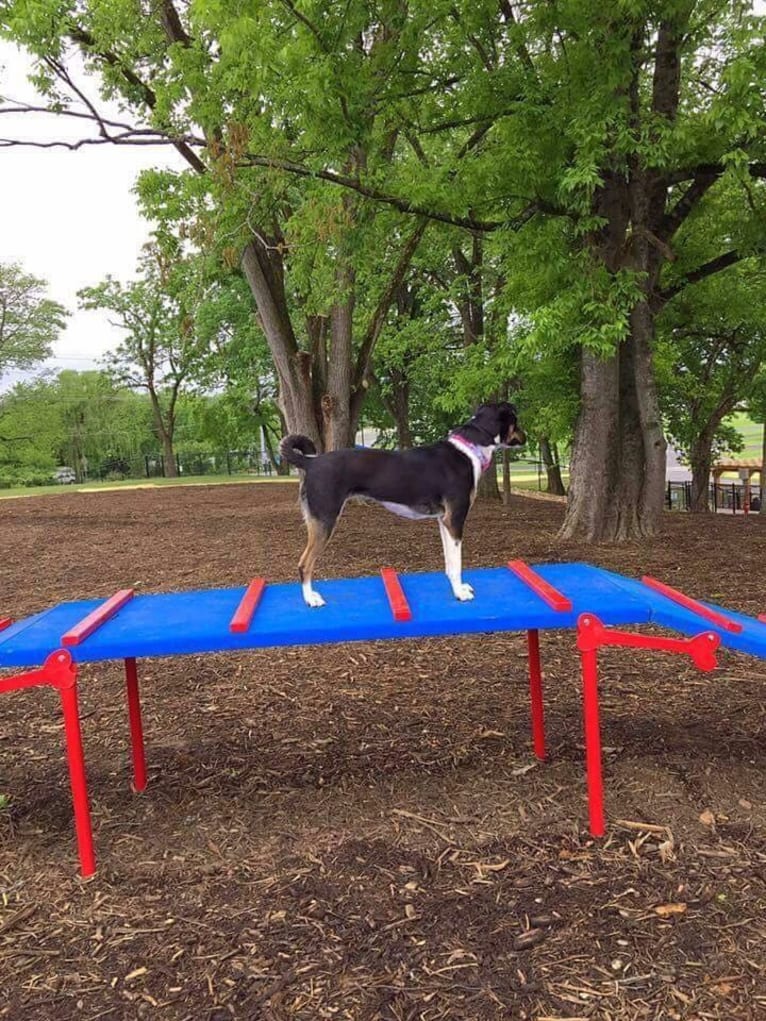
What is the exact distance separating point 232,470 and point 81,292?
1693 centimetres

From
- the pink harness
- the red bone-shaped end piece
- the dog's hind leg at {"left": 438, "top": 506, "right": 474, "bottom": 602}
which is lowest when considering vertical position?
the red bone-shaped end piece

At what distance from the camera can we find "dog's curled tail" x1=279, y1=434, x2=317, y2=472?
11.7ft

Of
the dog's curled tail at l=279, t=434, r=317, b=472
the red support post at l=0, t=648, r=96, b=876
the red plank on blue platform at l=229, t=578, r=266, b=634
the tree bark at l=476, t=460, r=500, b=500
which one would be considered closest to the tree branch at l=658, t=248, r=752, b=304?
the dog's curled tail at l=279, t=434, r=317, b=472

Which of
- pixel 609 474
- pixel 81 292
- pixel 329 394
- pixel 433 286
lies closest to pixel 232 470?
pixel 81 292

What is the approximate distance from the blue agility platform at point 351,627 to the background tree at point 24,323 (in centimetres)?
4293

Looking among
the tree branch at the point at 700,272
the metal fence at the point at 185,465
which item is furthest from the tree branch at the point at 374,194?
the metal fence at the point at 185,465

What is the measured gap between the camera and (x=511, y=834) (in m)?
3.15

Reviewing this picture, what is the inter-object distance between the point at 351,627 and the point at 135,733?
1416 millimetres

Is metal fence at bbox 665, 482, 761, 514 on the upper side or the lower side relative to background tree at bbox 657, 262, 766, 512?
lower

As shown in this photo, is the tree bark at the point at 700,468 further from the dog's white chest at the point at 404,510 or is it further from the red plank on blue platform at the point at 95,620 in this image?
the red plank on blue platform at the point at 95,620

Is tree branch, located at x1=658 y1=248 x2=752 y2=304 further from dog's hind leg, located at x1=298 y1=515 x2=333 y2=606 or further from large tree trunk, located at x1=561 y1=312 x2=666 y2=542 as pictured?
dog's hind leg, located at x1=298 y1=515 x2=333 y2=606

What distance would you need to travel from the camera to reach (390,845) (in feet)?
10.2

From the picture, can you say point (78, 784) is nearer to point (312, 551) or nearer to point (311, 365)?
point (312, 551)

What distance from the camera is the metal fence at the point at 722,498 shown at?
2392cm
